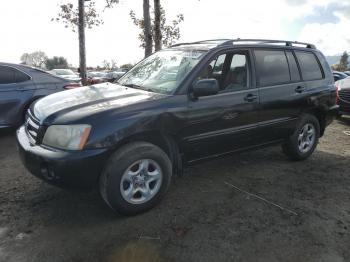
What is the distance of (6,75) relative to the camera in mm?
6250

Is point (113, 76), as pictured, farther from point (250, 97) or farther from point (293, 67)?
point (250, 97)

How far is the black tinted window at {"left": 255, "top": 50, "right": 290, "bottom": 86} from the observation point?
459 centimetres

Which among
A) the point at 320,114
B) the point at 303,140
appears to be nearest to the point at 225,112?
the point at 303,140

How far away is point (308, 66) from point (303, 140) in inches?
45.6

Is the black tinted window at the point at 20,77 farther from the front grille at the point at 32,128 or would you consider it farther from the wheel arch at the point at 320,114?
the wheel arch at the point at 320,114

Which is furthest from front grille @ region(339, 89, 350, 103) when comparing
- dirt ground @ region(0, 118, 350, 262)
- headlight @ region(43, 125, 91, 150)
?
headlight @ region(43, 125, 91, 150)

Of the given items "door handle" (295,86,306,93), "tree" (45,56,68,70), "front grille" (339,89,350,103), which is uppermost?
"tree" (45,56,68,70)

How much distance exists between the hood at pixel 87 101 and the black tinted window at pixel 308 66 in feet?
8.70

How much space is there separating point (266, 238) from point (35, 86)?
5.10 meters

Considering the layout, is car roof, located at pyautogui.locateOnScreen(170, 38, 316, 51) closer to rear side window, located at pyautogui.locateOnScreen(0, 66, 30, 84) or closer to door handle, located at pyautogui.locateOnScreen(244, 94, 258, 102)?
door handle, located at pyautogui.locateOnScreen(244, 94, 258, 102)

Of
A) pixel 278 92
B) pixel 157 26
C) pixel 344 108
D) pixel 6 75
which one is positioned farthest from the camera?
pixel 157 26

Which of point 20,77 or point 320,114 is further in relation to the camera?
point 20,77

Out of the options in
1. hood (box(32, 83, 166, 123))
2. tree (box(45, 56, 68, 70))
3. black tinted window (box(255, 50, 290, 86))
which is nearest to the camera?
hood (box(32, 83, 166, 123))

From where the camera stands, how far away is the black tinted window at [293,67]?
505cm
